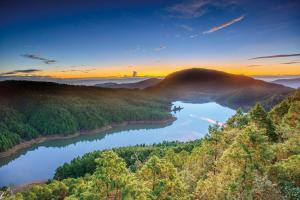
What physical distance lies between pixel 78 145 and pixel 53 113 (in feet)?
107

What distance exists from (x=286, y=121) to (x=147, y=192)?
60.4ft

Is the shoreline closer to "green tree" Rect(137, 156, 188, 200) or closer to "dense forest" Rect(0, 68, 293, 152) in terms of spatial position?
"dense forest" Rect(0, 68, 293, 152)

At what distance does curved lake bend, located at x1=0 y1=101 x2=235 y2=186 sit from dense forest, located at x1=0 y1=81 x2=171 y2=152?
6542 millimetres

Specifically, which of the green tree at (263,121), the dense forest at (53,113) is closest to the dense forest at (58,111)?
the dense forest at (53,113)

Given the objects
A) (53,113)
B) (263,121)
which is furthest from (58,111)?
(263,121)

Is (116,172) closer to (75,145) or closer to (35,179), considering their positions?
(35,179)

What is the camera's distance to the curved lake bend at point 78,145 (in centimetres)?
6138

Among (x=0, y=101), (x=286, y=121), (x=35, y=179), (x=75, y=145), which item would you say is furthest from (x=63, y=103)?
(x=286, y=121)

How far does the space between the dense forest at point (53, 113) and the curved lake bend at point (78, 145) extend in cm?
654

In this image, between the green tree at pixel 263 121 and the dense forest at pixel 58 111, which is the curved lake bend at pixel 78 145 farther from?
the green tree at pixel 263 121

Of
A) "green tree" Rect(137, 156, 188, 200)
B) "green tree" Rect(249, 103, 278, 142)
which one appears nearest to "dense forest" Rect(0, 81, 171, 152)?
"green tree" Rect(249, 103, 278, 142)

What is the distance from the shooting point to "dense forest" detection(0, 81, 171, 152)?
96.7 meters

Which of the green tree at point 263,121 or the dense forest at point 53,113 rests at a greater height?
the green tree at point 263,121

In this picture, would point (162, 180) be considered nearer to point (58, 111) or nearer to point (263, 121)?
point (263, 121)
